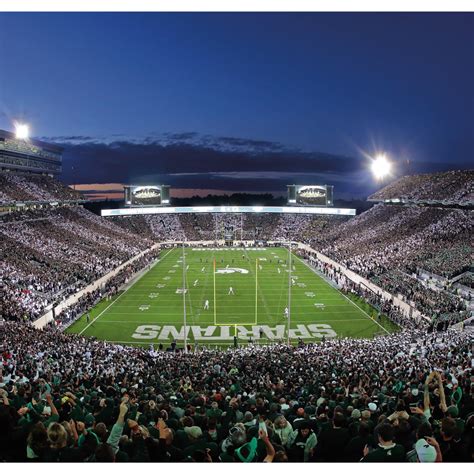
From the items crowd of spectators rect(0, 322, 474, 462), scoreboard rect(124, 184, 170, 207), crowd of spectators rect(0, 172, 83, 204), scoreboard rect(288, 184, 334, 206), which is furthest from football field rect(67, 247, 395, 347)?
scoreboard rect(124, 184, 170, 207)

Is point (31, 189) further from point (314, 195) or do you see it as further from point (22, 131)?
point (314, 195)

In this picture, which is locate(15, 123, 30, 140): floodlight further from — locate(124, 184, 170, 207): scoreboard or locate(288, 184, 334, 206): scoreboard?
locate(288, 184, 334, 206): scoreboard

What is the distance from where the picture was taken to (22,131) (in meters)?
51.0

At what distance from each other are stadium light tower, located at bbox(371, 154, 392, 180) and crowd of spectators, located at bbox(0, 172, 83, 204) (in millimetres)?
39109

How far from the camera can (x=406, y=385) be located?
7555 millimetres

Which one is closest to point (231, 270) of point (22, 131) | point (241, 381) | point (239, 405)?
point (241, 381)

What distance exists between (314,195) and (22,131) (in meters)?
36.9

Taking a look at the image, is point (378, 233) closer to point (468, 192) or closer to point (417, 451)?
point (468, 192)

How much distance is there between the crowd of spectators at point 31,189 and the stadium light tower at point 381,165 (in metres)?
39.1

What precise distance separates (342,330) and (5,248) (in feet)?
72.6

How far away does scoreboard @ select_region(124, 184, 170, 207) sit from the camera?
63.5 metres

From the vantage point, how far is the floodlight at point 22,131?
50.0 m

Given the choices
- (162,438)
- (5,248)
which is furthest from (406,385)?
(5,248)

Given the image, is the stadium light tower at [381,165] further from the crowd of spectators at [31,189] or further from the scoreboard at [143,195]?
the crowd of spectators at [31,189]
